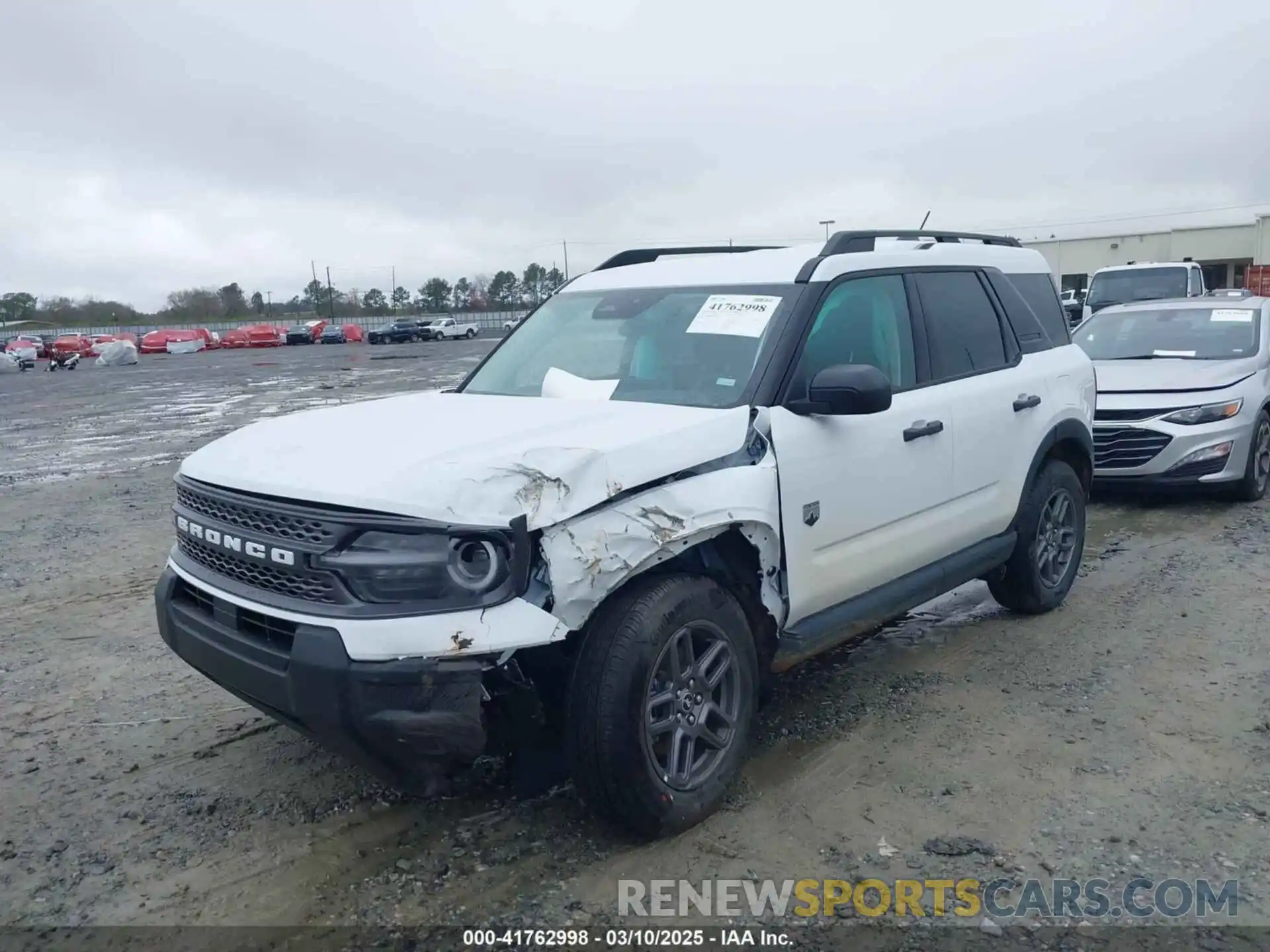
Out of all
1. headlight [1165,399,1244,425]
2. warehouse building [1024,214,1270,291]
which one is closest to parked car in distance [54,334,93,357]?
warehouse building [1024,214,1270,291]

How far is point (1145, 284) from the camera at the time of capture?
19047 millimetres

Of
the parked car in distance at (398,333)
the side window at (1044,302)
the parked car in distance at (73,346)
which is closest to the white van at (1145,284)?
the side window at (1044,302)

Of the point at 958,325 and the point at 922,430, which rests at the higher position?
the point at 958,325

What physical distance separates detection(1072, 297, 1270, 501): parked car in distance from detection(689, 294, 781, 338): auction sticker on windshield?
179 inches

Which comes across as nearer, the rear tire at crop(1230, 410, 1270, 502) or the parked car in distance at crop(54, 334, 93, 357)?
the rear tire at crop(1230, 410, 1270, 502)

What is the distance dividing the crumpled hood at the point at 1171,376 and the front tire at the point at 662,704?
5764 mm

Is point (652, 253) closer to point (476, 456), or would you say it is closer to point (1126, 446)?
point (476, 456)

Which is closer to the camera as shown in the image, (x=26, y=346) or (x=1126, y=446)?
(x=1126, y=446)

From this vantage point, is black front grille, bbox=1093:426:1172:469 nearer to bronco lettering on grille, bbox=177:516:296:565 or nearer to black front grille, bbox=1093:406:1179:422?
black front grille, bbox=1093:406:1179:422

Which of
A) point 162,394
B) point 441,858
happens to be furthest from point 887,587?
point 162,394

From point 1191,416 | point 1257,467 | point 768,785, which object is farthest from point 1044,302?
point 1257,467

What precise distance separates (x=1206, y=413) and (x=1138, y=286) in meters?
12.8

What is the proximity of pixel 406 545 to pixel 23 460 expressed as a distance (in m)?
12.3

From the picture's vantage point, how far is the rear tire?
8008 mm
